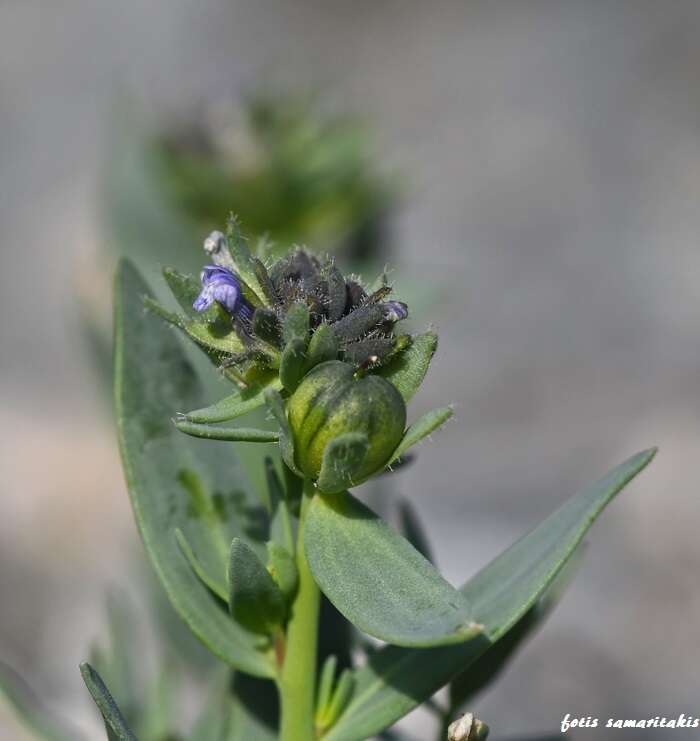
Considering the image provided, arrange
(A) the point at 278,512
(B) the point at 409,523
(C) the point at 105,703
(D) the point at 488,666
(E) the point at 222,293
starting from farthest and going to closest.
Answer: (B) the point at 409,523 < (D) the point at 488,666 < (A) the point at 278,512 < (E) the point at 222,293 < (C) the point at 105,703

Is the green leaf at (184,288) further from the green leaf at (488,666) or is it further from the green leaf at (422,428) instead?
the green leaf at (488,666)

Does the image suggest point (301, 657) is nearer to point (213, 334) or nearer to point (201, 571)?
point (201, 571)

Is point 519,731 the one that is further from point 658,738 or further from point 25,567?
point 25,567

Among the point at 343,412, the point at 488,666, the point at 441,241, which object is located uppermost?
the point at 441,241

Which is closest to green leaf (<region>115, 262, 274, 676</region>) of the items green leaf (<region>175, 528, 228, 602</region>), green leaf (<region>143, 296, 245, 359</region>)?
green leaf (<region>175, 528, 228, 602</region>)

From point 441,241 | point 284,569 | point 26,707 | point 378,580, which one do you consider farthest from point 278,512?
point 441,241

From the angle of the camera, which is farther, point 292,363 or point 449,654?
point 449,654

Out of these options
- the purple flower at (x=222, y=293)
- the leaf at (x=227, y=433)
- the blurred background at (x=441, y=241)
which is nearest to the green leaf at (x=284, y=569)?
the leaf at (x=227, y=433)

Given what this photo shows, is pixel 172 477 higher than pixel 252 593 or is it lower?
higher
